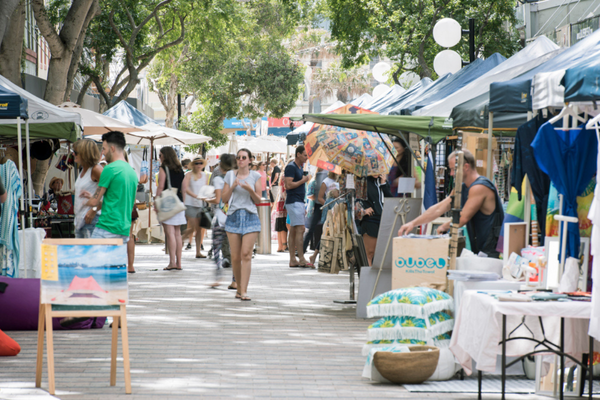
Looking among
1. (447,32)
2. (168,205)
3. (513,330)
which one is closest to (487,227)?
(513,330)

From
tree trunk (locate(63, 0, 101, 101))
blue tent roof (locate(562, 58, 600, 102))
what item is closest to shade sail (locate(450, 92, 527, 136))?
blue tent roof (locate(562, 58, 600, 102))

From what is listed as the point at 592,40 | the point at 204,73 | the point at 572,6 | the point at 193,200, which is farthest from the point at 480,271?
the point at 204,73

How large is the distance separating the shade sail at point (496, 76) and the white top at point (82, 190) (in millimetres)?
4336

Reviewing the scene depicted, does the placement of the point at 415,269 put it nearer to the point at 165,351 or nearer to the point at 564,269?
the point at 564,269

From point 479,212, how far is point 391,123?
7.06 ft

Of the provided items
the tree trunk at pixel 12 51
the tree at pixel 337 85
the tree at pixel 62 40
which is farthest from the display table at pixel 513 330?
the tree at pixel 337 85

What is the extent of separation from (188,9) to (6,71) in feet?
29.0

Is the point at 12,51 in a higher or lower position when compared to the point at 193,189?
higher

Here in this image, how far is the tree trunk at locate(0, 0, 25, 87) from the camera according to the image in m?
13.1

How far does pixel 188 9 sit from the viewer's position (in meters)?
21.2

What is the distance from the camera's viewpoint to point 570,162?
227 inches

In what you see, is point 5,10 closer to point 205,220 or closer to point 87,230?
point 87,230

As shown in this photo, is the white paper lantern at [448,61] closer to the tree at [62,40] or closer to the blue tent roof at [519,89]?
the tree at [62,40]

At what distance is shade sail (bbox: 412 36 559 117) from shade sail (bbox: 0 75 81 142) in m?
4.87
